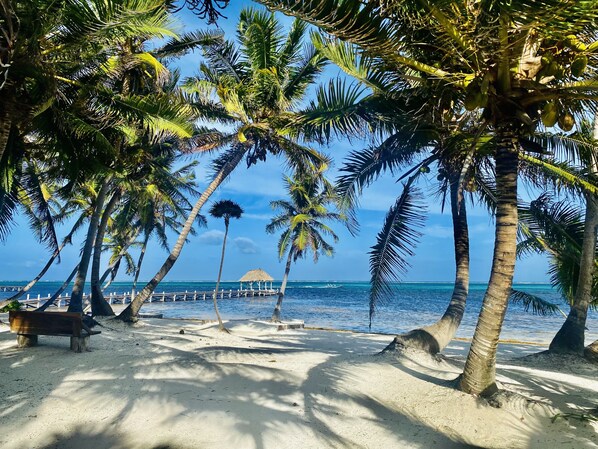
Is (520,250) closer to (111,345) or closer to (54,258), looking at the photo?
(111,345)

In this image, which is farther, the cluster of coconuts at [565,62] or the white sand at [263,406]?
the white sand at [263,406]

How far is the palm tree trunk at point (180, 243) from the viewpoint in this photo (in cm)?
1418

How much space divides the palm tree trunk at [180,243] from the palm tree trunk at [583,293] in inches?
440

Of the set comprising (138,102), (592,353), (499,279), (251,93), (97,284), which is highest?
(251,93)

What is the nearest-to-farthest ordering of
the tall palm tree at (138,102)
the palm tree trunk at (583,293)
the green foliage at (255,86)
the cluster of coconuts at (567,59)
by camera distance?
the cluster of coconuts at (567,59), the tall palm tree at (138,102), the palm tree trunk at (583,293), the green foliage at (255,86)

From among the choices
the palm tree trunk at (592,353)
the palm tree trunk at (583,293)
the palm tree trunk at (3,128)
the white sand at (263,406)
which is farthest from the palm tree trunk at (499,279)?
the palm tree trunk at (3,128)

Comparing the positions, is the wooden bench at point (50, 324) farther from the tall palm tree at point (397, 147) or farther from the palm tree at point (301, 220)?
the palm tree at point (301, 220)

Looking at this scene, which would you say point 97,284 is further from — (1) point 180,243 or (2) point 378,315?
(2) point 378,315

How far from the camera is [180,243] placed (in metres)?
14.6

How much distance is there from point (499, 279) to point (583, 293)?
6.00 meters

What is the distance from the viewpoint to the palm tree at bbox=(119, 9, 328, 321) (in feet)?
41.9

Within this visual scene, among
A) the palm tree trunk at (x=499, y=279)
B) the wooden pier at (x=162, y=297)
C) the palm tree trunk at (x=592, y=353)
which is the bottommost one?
the wooden pier at (x=162, y=297)

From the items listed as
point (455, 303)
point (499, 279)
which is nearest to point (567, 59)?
point (499, 279)

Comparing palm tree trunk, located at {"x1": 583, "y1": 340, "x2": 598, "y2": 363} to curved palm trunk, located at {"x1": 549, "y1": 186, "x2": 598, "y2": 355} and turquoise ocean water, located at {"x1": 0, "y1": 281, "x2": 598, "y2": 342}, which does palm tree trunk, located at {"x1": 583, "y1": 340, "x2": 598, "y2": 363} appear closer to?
curved palm trunk, located at {"x1": 549, "y1": 186, "x2": 598, "y2": 355}
